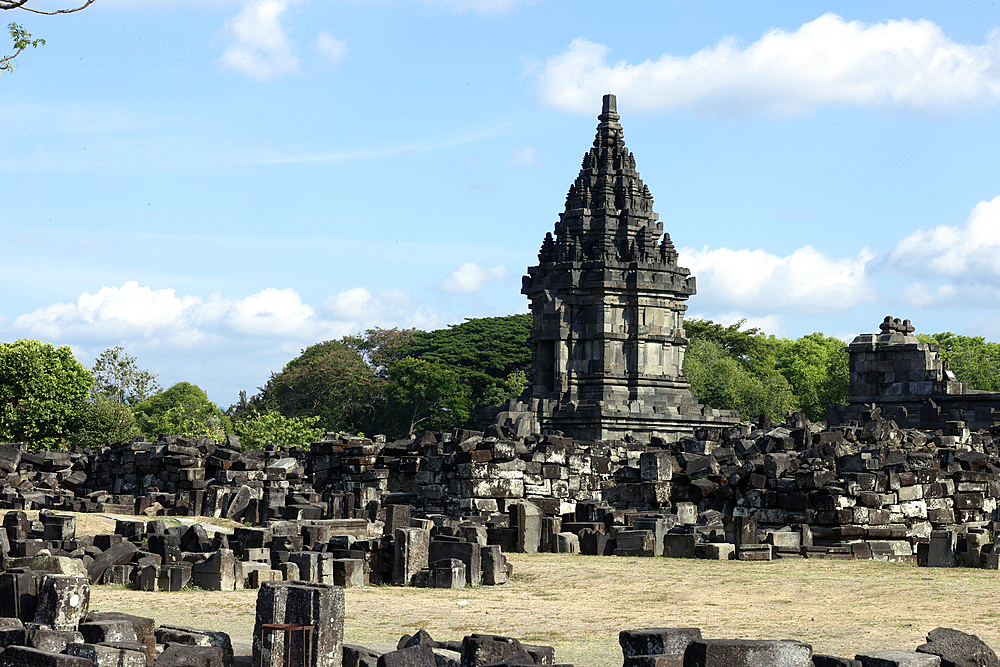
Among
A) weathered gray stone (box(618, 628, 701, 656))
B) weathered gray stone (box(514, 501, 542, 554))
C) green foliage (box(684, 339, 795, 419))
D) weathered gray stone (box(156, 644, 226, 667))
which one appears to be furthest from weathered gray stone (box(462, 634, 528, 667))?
green foliage (box(684, 339, 795, 419))

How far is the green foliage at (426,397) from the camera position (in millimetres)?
53406

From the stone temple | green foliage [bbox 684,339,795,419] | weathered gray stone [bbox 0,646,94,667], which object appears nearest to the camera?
weathered gray stone [bbox 0,646,94,667]

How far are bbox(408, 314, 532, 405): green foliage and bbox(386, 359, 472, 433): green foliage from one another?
1661mm

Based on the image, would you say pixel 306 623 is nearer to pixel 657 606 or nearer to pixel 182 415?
pixel 657 606

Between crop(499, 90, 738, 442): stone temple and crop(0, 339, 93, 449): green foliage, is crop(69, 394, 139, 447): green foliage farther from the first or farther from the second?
crop(499, 90, 738, 442): stone temple

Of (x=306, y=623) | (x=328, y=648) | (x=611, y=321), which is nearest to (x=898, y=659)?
(x=328, y=648)

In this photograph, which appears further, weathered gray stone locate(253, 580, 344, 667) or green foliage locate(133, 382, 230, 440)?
green foliage locate(133, 382, 230, 440)

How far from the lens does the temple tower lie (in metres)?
31.7

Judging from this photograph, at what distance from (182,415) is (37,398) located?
11.0 m

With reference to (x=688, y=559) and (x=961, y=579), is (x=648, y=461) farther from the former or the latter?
(x=961, y=579)

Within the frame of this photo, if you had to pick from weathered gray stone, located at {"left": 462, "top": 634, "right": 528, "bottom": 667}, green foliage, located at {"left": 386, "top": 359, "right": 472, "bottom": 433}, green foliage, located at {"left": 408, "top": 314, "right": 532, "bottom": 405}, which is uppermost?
green foliage, located at {"left": 408, "top": 314, "right": 532, "bottom": 405}

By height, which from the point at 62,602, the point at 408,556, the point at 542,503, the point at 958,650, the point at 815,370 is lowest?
the point at 958,650

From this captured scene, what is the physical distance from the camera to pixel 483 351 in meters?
58.7

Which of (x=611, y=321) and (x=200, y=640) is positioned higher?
(x=611, y=321)
